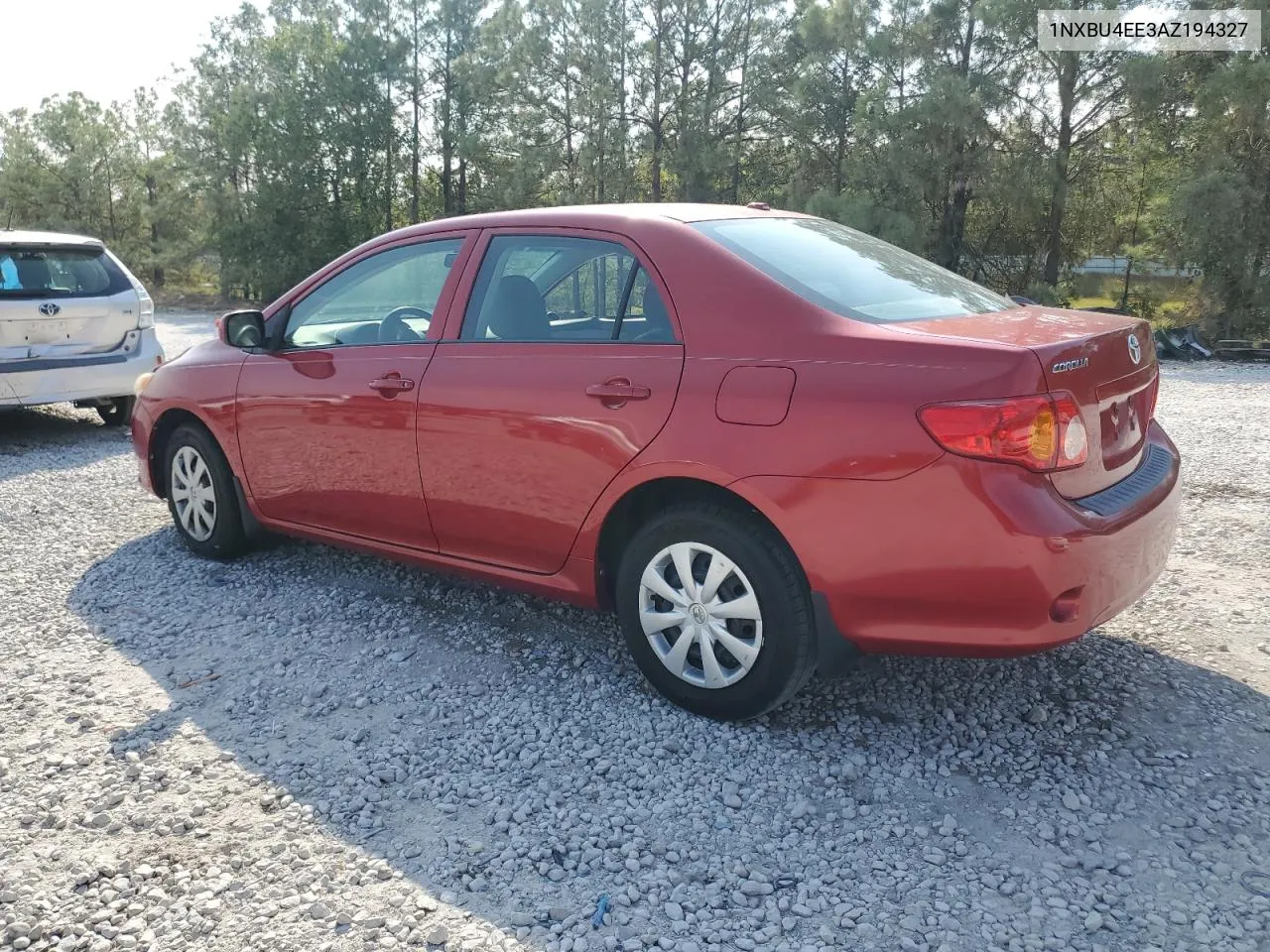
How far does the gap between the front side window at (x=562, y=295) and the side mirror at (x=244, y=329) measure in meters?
1.31

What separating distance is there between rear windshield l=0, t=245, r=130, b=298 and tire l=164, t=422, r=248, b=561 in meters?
3.59

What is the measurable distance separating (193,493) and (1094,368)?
4253 millimetres

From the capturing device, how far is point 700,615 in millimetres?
3213

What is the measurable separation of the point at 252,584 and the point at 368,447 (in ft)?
3.93

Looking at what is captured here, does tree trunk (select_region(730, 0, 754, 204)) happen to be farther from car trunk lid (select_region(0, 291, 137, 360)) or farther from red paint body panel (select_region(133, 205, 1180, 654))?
red paint body panel (select_region(133, 205, 1180, 654))

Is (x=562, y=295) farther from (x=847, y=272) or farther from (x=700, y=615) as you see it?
(x=700, y=615)

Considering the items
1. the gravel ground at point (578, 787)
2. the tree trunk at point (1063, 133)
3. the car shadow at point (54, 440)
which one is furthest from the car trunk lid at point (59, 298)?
the tree trunk at point (1063, 133)

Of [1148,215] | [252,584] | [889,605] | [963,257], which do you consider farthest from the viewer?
[963,257]

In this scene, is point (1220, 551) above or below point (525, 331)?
below

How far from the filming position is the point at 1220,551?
4.89m

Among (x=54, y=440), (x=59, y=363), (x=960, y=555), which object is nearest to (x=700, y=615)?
(x=960, y=555)

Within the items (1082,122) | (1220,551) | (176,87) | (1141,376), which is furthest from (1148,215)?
(176,87)

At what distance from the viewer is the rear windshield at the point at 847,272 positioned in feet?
10.5

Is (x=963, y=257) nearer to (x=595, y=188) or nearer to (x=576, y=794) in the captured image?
(x=595, y=188)
